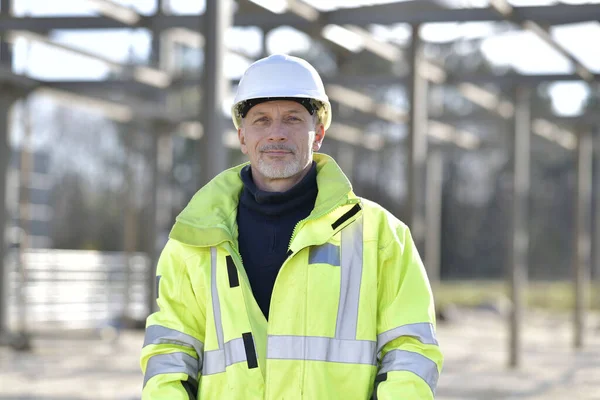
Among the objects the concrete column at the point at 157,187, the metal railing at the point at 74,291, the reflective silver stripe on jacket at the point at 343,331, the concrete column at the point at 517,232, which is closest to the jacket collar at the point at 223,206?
the reflective silver stripe on jacket at the point at 343,331

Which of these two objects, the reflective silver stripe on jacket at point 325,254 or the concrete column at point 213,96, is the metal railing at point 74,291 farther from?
the reflective silver stripe on jacket at point 325,254

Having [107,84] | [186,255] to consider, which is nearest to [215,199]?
[186,255]

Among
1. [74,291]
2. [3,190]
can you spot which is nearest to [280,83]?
[3,190]

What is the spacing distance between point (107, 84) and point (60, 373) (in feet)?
10.1

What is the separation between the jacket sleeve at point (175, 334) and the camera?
3.04 m

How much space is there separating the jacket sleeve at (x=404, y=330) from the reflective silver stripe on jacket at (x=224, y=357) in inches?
15.5

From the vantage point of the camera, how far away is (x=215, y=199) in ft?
10.6

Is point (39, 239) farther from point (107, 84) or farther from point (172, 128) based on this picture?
point (107, 84)

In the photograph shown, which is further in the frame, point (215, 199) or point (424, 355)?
point (215, 199)

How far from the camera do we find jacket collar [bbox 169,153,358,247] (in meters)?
3.05

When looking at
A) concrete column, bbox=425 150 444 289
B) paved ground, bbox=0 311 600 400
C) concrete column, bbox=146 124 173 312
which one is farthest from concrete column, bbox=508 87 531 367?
concrete column, bbox=425 150 444 289

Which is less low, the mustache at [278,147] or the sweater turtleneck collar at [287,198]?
the mustache at [278,147]

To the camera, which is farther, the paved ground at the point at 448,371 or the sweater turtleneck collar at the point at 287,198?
the paved ground at the point at 448,371

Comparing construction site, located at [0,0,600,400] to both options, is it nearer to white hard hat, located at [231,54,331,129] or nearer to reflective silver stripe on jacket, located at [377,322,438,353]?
white hard hat, located at [231,54,331,129]
